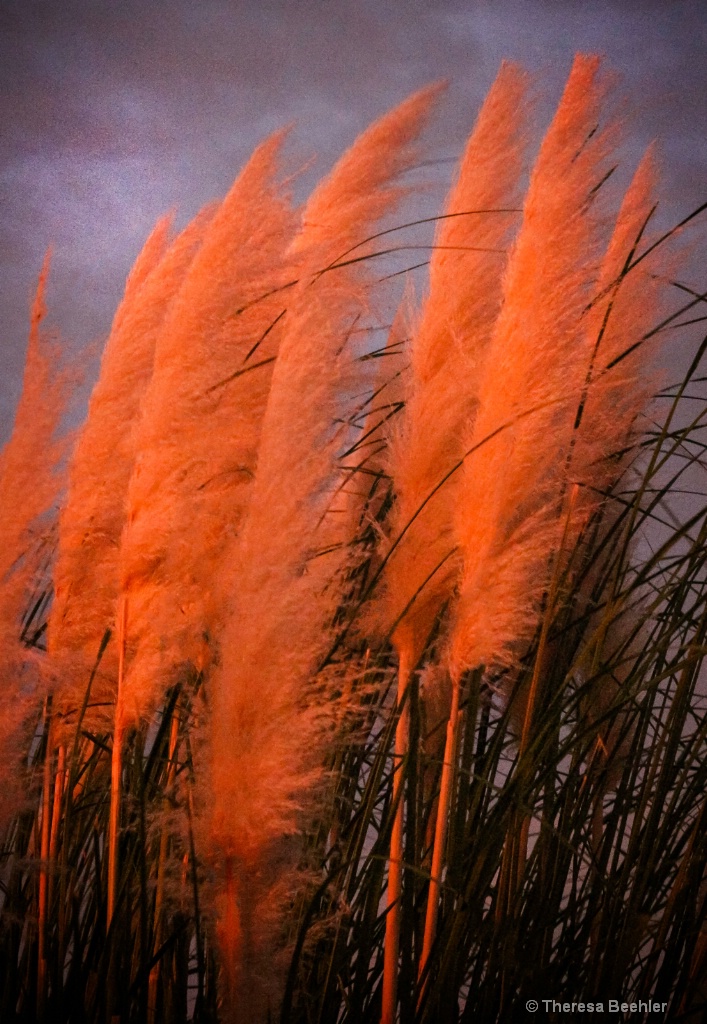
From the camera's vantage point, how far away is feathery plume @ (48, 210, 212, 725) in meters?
A: 1.83

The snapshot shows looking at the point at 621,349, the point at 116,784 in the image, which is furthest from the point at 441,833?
the point at 621,349

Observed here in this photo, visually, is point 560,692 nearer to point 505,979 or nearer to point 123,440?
point 505,979

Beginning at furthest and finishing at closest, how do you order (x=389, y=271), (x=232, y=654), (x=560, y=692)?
1. (x=389, y=271)
2. (x=560, y=692)
3. (x=232, y=654)

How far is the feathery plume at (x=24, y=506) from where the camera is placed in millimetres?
1809

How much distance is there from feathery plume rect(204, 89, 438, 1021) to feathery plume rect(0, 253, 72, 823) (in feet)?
2.17

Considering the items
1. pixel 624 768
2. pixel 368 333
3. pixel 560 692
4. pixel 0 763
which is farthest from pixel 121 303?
pixel 624 768

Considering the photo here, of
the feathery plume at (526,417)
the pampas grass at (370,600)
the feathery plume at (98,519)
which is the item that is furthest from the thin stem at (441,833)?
the feathery plume at (98,519)

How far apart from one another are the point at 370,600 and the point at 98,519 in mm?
604

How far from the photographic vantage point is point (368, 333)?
207 cm

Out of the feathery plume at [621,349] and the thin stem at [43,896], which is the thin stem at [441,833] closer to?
the feathery plume at [621,349]

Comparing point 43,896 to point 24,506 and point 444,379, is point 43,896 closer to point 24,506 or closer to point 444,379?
point 24,506

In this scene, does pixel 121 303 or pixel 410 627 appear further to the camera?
pixel 121 303

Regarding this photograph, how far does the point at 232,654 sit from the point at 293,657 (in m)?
0.09

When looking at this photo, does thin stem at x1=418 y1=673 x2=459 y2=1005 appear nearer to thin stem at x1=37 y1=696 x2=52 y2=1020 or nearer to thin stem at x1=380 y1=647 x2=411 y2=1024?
thin stem at x1=380 y1=647 x2=411 y2=1024
